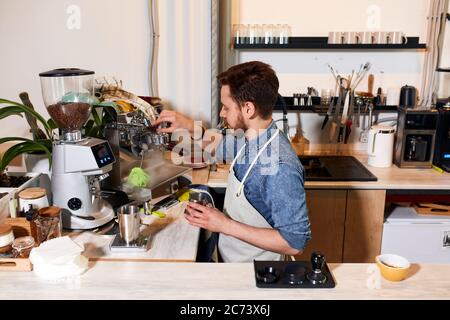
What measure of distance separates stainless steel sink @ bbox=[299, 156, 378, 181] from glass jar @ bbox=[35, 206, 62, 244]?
1.49 m

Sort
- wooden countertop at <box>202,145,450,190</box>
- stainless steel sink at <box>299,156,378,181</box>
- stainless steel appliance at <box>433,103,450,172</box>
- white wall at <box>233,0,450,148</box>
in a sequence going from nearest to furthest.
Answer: wooden countertop at <box>202,145,450,190</box>, stainless steel sink at <box>299,156,378,181</box>, stainless steel appliance at <box>433,103,450,172</box>, white wall at <box>233,0,450,148</box>

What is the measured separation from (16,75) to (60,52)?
348 mm

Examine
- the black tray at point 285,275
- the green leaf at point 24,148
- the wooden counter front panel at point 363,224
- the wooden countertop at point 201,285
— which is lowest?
the wooden counter front panel at point 363,224

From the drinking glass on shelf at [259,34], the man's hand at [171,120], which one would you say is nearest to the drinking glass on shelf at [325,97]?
the drinking glass on shelf at [259,34]

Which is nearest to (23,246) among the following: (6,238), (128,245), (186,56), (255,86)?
(6,238)

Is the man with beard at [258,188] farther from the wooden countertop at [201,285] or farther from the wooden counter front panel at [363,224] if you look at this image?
the wooden counter front panel at [363,224]

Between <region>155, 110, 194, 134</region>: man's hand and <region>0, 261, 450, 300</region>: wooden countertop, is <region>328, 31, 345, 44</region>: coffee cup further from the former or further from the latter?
<region>0, 261, 450, 300</region>: wooden countertop

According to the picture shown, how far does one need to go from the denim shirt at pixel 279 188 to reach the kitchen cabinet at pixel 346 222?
91cm

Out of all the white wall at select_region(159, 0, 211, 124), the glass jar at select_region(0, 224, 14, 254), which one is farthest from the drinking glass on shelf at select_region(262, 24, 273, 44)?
the glass jar at select_region(0, 224, 14, 254)

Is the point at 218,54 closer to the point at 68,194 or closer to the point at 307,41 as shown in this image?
the point at 307,41

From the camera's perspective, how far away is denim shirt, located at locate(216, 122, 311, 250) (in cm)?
164

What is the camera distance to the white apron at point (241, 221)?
6.04 ft

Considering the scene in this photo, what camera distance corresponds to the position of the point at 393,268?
139 cm

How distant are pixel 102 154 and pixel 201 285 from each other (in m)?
0.76
